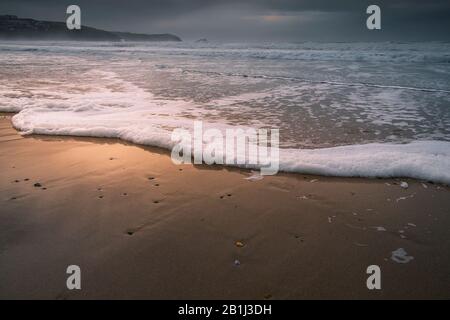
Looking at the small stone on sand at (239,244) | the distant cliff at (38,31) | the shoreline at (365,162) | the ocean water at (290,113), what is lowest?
the small stone on sand at (239,244)

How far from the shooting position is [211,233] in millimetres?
2936

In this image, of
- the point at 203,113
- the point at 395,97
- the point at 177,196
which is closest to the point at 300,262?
the point at 177,196

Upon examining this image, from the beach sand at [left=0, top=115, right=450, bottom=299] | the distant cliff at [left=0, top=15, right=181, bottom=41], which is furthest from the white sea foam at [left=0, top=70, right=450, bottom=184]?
the distant cliff at [left=0, top=15, right=181, bottom=41]

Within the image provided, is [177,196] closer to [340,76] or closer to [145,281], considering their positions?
[145,281]

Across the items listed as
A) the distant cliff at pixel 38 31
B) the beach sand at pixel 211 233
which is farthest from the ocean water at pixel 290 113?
the distant cliff at pixel 38 31

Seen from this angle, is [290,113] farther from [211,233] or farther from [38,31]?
[38,31]

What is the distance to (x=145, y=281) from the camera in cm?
234

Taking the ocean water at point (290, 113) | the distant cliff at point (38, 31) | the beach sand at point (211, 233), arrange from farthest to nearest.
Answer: the distant cliff at point (38, 31) → the ocean water at point (290, 113) → the beach sand at point (211, 233)

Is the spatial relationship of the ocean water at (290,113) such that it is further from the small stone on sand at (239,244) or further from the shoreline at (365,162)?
the small stone on sand at (239,244)

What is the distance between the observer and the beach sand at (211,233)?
7.58 ft

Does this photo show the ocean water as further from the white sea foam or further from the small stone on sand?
the small stone on sand

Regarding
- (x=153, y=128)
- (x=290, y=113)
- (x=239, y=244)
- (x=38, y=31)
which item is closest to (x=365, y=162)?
(x=239, y=244)

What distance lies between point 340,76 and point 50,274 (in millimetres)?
13316
